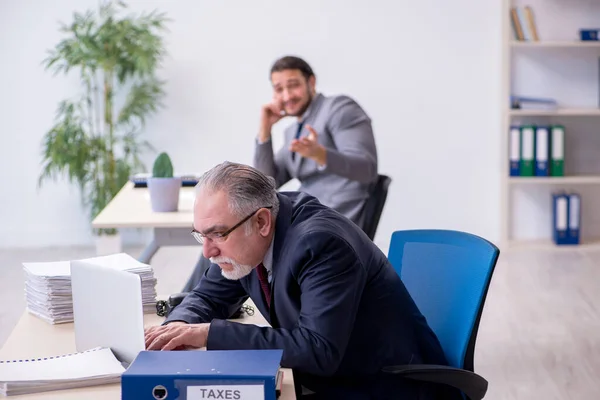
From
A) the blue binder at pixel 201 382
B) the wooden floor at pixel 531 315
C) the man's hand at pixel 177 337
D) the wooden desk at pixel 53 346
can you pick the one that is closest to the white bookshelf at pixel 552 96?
the wooden floor at pixel 531 315

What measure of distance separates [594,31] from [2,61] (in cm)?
417

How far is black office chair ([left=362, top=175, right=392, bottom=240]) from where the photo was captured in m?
4.02

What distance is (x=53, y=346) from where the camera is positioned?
2172 mm

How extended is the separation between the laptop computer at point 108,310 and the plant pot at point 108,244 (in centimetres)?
330

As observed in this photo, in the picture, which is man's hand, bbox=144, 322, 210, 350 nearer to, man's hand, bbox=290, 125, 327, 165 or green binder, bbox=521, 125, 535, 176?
man's hand, bbox=290, 125, 327, 165

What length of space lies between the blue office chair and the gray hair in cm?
49

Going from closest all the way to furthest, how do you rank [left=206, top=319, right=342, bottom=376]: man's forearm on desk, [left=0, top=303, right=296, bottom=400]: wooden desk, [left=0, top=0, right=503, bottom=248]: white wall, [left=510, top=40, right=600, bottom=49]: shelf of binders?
[left=0, top=303, right=296, bottom=400]: wooden desk, [left=206, top=319, right=342, bottom=376]: man's forearm on desk, [left=510, top=40, right=600, bottom=49]: shelf of binders, [left=0, top=0, right=503, bottom=248]: white wall

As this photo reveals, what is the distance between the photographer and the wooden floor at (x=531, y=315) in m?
3.75

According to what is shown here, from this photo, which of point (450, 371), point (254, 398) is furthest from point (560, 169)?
point (254, 398)

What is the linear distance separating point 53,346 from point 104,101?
442 cm

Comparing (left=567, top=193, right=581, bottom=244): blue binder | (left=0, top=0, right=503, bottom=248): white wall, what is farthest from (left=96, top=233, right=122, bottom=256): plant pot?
(left=567, top=193, right=581, bottom=244): blue binder

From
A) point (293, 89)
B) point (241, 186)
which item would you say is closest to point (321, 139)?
point (293, 89)

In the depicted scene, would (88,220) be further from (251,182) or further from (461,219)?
(251,182)

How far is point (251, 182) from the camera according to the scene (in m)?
2.06
